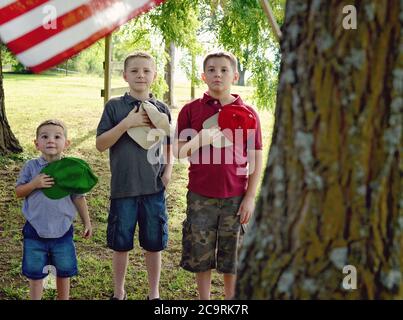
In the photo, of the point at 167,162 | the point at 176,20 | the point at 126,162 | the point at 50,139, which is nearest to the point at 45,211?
the point at 50,139

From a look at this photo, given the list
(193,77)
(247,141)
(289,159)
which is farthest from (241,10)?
(289,159)

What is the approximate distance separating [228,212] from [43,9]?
4.62 feet

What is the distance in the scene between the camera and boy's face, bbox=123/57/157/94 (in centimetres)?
303

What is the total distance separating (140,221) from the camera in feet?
10.3

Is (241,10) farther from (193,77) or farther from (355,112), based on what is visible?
(355,112)

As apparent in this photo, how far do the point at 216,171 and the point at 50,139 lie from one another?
0.89m

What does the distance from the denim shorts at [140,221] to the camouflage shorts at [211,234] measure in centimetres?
22

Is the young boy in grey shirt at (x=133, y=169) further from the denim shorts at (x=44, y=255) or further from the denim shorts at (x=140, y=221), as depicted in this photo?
the denim shorts at (x=44, y=255)

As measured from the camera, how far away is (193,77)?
895cm

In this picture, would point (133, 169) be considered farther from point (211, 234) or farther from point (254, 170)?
point (254, 170)

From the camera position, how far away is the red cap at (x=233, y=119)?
2.87 meters

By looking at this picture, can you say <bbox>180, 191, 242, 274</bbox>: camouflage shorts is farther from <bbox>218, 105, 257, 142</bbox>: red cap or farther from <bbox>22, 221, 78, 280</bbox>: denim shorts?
<bbox>22, 221, 78, 280</bbox>: denim shorts

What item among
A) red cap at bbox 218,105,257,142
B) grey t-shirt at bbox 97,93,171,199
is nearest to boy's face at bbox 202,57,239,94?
red cap at bbox 218,105,257,142

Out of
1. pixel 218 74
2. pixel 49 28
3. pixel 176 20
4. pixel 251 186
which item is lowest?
pixel 251 186
